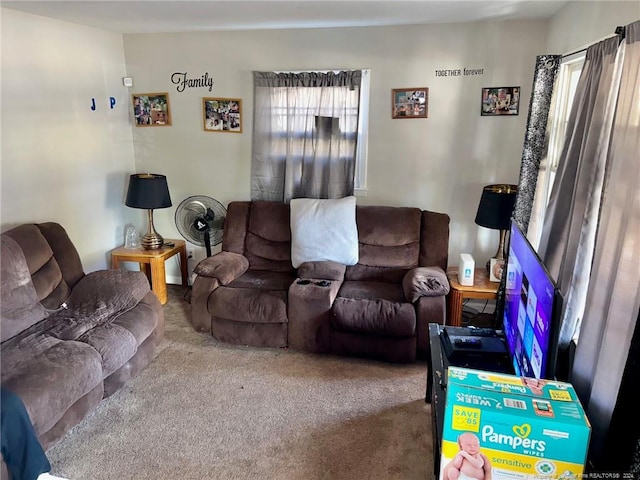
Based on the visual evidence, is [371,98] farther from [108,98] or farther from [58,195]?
[58,195]

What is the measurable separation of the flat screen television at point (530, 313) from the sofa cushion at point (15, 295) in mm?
2599

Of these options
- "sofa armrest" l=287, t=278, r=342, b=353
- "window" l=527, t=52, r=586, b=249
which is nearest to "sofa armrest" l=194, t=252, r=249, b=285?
"sofa armrest" l=287, t=278, r=342, b=353

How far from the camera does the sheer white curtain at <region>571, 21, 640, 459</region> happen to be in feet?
4.85

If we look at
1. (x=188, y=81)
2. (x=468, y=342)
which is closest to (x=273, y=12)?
(x=188, y=81)

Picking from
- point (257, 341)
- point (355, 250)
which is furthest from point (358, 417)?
point (355, 250)

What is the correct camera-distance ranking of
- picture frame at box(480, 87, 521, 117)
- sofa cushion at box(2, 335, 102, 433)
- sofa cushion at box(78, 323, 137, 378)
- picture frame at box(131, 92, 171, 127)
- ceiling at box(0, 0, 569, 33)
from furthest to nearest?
picture frame at box(131, 92, 171, 127)
picture frame at box(480, 87, 521, 117)
ceiling at box(0, 0, 569, 33)
sofa cushion at box(78, 323, 137, 378)
sofa cushion at box(2, 335, 102, 433)

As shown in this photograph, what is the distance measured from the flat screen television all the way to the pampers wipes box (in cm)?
15

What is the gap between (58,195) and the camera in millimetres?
3438

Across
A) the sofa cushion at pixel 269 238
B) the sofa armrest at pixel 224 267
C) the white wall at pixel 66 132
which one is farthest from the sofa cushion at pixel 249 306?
the white wall at pixel 66 132

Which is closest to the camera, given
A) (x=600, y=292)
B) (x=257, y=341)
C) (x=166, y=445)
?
(x=600, y=292)

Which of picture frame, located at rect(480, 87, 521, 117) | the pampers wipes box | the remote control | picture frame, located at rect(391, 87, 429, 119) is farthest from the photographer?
picture frame, located at rect(391, 87, 429, 119)

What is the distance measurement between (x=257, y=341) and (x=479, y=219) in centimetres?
177

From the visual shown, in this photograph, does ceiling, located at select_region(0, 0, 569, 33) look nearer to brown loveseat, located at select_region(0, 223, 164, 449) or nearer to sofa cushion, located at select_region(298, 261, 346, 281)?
brown loveseat, located at select_region(0, 223, 164, 449)

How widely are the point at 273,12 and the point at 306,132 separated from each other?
955mm
